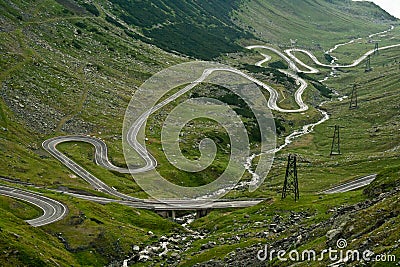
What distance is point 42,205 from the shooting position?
319 feet

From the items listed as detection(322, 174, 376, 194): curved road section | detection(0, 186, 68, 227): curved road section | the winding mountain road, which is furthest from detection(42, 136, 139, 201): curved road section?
detection(322, 174, 376, 194): curved road section

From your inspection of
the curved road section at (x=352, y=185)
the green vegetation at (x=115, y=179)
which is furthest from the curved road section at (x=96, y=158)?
the curved road section at (x=352, y=185)

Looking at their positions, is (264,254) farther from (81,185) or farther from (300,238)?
(81,185)

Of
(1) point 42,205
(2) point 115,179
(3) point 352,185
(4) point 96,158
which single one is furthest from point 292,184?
(1) point 42,205

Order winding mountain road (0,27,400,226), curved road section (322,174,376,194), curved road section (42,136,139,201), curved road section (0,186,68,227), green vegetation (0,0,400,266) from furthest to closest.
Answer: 1. curved road section (322,174,376,194)
2. curved road section (42,136,139,201)
3. winding mountain road (0,27,400,226)
4. curved road section (0,186,68,227)
5. green vegetation (0,0,400,266)

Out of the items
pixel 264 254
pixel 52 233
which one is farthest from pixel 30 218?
pixel 264 254

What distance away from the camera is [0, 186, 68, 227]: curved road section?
297 feet

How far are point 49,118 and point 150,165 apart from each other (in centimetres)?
3985

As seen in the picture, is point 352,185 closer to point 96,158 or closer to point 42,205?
point 96,158

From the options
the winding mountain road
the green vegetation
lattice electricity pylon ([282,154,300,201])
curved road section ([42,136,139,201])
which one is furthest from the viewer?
curved road section ([42,136,139,201])

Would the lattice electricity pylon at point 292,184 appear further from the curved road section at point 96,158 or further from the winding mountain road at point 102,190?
the curved road section at point 96,158

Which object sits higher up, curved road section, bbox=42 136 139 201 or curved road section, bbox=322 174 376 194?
curved road section, bbox=42 136 139 201

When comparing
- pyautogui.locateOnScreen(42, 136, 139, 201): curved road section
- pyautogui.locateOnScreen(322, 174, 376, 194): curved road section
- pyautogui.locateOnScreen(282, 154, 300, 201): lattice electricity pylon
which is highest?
pyautogui.locateOnScreen(42, 136, 139, 201): curved road section

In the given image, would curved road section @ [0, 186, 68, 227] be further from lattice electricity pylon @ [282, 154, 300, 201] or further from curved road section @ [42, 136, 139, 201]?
lattice electricity pylon @ [282, 154, 300, 201]
